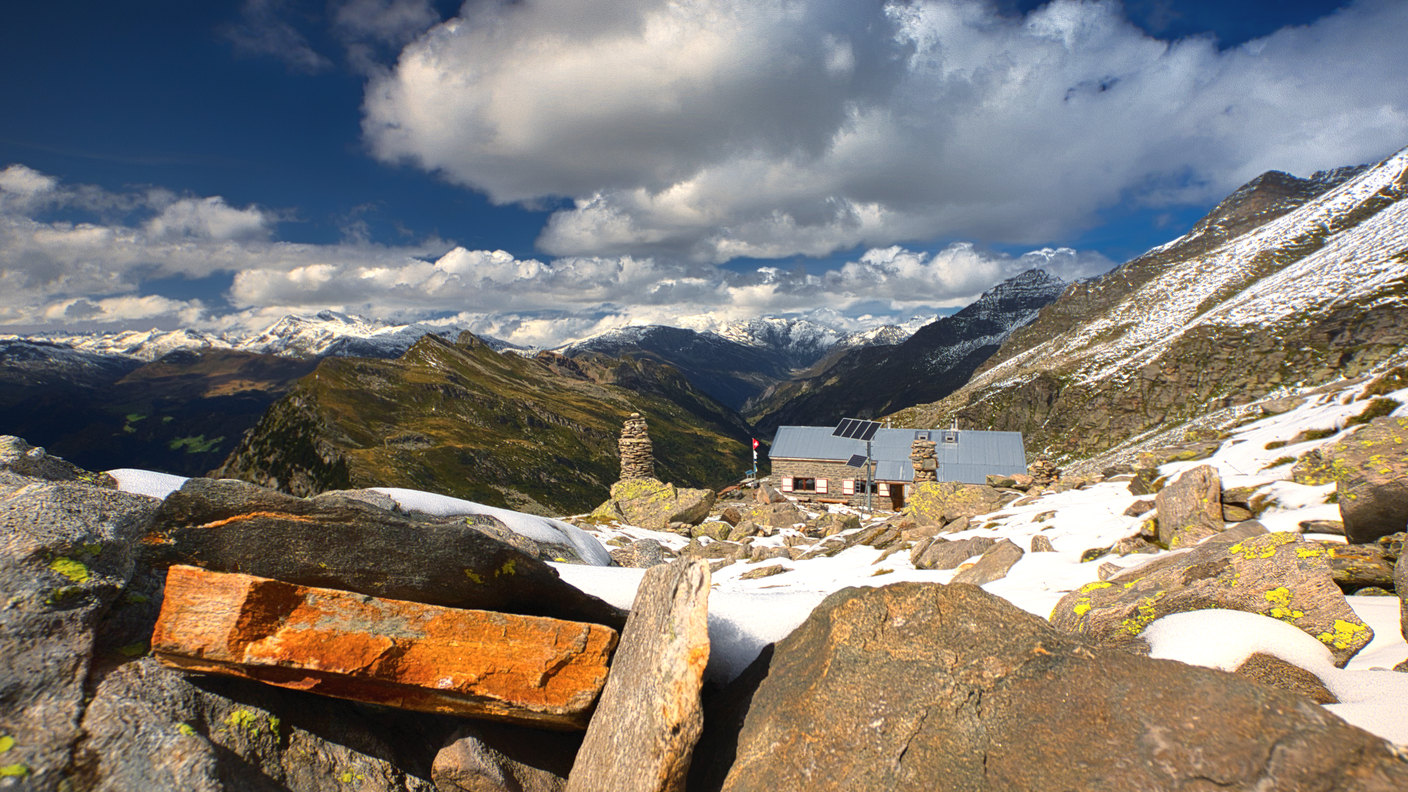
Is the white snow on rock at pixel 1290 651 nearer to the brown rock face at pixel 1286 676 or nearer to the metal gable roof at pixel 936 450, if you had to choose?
the brown rock face at pixel 1286 676

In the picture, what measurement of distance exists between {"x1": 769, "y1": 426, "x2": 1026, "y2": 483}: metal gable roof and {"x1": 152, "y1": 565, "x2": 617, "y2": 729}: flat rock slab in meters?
53.6

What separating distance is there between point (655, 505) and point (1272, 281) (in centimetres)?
19910

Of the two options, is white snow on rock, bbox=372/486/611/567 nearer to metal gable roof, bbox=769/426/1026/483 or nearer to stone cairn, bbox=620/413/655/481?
stone cairn, bbox=620/413/655/481

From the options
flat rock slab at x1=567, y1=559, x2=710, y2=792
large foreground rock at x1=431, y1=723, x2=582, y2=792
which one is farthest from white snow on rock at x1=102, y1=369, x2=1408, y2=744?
large foreground rock at x1=431, y1=723, x2=582, y2=792

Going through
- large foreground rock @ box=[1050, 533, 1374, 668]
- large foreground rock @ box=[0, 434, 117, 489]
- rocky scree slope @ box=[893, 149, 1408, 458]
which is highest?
rocky scree slope @ box=[893, 149, 1408, 458]

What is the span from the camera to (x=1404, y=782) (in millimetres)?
2475

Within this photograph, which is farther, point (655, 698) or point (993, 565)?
point (993, 565)

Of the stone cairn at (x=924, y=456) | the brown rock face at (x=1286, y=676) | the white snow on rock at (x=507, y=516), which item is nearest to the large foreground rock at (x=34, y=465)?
the white snow on rock at (x=507, y=516)

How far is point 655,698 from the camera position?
14.5 ft

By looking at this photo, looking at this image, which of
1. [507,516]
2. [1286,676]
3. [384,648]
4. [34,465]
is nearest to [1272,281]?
[1286,676]

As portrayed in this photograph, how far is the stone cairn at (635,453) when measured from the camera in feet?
111

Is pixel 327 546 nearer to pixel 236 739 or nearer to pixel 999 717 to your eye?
pixel 236 739

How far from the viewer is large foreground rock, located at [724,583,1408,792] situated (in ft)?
8.97

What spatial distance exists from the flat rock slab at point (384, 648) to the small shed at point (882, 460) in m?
52.8
